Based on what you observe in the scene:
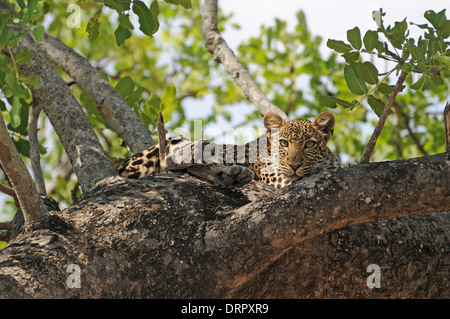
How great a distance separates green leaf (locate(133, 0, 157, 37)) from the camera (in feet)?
12.8

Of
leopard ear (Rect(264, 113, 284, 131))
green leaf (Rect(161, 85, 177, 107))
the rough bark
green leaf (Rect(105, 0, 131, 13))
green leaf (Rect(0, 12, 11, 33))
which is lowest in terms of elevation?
the rough bark

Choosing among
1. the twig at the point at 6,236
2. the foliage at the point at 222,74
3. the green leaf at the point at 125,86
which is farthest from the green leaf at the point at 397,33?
the twig at the point at 6,236

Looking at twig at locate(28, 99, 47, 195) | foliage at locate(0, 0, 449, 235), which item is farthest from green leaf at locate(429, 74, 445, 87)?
twig at locate(28, 99, 47, 195)

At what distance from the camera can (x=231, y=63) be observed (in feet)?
19.5

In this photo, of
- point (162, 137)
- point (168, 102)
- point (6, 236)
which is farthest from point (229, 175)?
point (168, 102)

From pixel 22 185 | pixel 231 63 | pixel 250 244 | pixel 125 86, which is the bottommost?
pixel 250 244

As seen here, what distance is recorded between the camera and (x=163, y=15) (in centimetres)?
1090

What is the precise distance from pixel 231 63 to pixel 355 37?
2.56m

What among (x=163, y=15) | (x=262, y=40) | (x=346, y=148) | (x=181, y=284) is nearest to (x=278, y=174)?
(x=181, y=284)

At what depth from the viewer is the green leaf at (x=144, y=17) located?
3898 mm

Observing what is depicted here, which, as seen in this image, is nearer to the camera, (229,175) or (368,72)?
(368,72)

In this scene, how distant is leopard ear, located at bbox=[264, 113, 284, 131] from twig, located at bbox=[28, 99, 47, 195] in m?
1.90

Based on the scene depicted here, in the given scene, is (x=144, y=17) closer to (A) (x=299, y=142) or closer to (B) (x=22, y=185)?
(B) (x=22, y=185)

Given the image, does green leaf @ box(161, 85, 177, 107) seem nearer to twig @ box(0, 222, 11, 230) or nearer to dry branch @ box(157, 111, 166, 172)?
dry branch @ box(157, 111, 166, 172)
